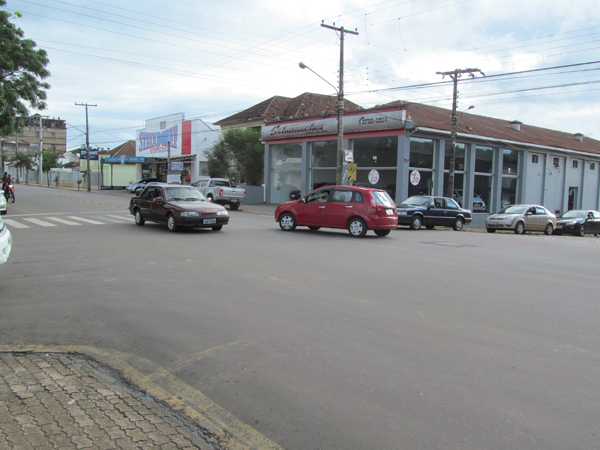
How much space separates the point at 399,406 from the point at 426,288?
408 centimetres

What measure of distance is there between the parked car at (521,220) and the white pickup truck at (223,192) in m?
15.3

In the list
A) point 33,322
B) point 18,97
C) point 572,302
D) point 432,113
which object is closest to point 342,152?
point 432,113

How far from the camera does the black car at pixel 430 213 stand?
825 inches

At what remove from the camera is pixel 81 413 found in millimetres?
3418

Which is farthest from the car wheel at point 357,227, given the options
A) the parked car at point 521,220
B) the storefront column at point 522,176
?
the storefront column at point 522,176

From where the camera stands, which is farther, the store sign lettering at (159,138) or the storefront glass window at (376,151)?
the store sign lettering at (159,138)

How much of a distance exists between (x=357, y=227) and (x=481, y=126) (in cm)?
2347

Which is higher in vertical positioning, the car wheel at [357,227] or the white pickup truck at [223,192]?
the white pickup truck at [223,192]

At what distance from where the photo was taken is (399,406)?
3.57m

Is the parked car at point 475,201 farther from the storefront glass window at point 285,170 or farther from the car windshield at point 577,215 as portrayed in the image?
the storefront glass window at point 285,170

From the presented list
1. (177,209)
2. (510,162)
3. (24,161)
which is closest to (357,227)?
(177,209)

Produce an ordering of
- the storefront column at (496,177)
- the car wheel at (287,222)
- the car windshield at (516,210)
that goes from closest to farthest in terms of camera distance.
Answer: the car wheel at (287,222) → the car windshield at (516,210) → the storefront column at (496,177)

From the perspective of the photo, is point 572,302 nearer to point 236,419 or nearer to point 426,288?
point 426,288

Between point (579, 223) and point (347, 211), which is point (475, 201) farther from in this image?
point (347, 211)
